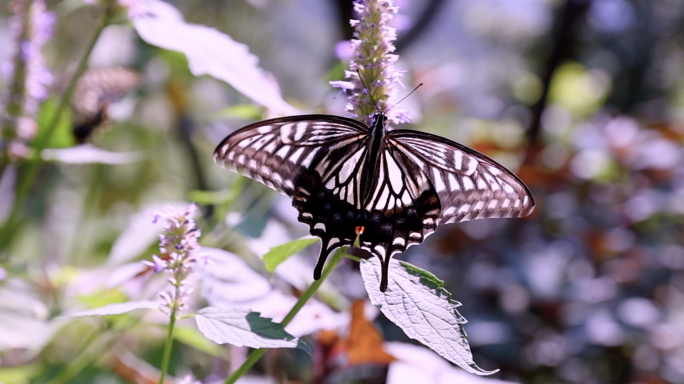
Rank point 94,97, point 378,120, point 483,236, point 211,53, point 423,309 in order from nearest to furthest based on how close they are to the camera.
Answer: point 423,309 < point 378,120 < point 211,53 < point 94,97 < point 483,236

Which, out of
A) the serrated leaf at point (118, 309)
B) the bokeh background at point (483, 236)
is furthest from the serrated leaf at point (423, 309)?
the bokeh background at point (483, 236)

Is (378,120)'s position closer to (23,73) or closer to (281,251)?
(281,251)

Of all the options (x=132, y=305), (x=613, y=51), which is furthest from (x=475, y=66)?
(x=132, y=305)

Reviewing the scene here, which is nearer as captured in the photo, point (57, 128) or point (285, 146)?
point (285, 146)

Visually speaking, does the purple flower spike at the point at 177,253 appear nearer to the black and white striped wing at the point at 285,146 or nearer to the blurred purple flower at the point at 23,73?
the black and white striped wing at the point at 285,146

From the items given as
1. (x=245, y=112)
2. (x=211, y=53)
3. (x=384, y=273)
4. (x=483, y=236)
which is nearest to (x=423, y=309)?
(x=384, y=273)

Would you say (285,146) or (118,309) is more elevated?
(285,146)

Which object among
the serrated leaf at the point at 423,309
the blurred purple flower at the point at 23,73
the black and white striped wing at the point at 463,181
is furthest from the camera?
the blurred purple flower at the point at 23,73
